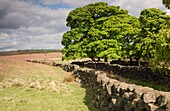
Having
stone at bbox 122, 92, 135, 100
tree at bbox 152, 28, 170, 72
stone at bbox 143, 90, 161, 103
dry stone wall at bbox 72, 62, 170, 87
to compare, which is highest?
tree at bbox 152, 28, 170, 72

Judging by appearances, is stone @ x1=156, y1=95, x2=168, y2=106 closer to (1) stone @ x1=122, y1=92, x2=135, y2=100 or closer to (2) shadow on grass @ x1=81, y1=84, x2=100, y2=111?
(1) stone @ x1=122, y1=92, x2=135, y2=100

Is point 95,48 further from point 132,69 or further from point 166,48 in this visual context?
point 166,48

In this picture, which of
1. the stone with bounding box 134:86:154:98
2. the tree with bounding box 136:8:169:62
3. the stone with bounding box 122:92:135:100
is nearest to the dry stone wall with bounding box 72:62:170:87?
the tree with bounding box 136:8:169:62

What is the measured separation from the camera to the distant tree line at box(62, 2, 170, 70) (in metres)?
37.5

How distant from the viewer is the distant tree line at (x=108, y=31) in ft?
123

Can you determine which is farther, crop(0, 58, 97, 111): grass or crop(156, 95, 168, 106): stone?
crop(0, 58, 97, 111): grass

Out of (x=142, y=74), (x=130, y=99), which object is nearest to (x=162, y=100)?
(x=130, y=99)

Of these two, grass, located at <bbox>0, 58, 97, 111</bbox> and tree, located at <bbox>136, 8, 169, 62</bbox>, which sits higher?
tree, located at <bbox>136, 8, 169, 62</bbox>

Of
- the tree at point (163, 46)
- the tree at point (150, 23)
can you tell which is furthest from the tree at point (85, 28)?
the tree at point (163, 46)

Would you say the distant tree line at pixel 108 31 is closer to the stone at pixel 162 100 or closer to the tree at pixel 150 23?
the tree at pixel 150 23

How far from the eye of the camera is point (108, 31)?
38.5 m

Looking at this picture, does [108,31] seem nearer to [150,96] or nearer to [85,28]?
[85,28]

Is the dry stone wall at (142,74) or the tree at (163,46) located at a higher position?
the tree at (163,46)

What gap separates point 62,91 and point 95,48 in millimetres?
21328
